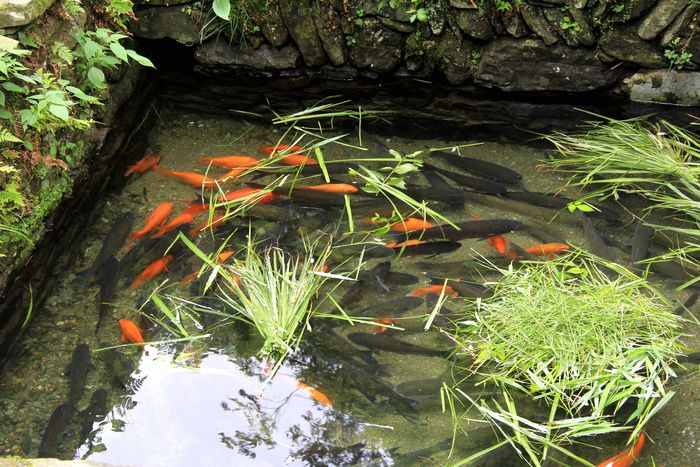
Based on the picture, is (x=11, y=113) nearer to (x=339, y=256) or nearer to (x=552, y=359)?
(x=339, y=256)

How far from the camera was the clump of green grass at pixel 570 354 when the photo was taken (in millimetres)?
2977

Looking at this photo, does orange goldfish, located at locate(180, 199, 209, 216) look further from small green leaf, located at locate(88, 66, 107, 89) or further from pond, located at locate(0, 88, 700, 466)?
small green leaf, located at locate(88, 66, 107, 89)

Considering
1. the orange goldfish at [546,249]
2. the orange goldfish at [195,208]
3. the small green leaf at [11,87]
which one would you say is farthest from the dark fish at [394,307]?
the small green leaf at [11,87]

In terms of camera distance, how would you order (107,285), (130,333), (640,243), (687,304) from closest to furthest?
(130,333) < (687,304) < (107,285) < (640,243)

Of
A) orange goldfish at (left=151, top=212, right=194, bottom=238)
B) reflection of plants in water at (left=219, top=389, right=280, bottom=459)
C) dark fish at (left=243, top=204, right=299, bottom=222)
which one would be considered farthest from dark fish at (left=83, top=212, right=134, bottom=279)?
reflection of plants in water at (left=219, top=389, right=280, bottom=459)

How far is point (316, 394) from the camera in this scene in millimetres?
3270

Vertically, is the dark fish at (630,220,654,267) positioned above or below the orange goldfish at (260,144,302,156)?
below

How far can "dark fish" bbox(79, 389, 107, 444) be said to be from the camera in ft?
10.3

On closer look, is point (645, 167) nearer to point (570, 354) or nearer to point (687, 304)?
point (687, 304)

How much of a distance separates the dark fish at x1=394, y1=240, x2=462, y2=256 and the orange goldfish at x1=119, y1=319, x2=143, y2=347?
147 centimetres

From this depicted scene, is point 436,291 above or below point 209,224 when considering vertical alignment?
below

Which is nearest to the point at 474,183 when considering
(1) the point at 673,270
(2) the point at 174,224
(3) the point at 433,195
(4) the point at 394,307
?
(3) the point at 433,195

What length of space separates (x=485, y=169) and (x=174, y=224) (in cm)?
194

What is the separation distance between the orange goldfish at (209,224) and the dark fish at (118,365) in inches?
33.3
